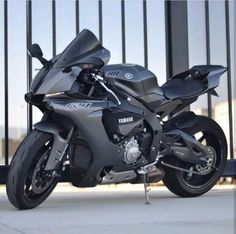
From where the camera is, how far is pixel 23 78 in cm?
782

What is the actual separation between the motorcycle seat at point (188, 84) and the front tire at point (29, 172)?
1.30 meters

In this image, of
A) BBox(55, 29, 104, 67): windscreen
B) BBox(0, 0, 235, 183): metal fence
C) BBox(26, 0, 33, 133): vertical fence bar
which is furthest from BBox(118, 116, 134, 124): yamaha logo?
BBox(26, 0, 33, 133): vertical fence bar

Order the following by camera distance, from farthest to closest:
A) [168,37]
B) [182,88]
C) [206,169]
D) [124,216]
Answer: [168,37]
[206,169]
[182,88]
[124,216]

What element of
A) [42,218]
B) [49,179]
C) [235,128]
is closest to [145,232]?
[42,218]

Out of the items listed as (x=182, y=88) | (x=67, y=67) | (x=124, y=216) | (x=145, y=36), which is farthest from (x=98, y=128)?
(x=145, y=36)

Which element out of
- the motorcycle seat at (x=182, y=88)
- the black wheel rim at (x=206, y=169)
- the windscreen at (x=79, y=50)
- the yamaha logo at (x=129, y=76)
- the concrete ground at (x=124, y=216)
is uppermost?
the windscreen at (x=79, y=50)

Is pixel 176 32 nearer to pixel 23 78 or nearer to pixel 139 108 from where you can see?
pixel 23 78

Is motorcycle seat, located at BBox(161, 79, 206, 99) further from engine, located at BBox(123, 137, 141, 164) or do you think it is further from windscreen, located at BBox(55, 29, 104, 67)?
windscreen, located at BBox(55, 29, 104, 67)

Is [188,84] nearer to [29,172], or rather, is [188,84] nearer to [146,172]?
[146,172]

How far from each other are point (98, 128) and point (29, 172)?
648 millimetres

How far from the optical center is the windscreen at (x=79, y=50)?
527 centimetres

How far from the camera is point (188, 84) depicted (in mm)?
6125

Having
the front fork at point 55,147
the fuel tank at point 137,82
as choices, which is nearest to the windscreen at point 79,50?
the fuel tank at point 137,82

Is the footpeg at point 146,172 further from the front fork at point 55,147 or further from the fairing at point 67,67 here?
the fairing at point 67,67
